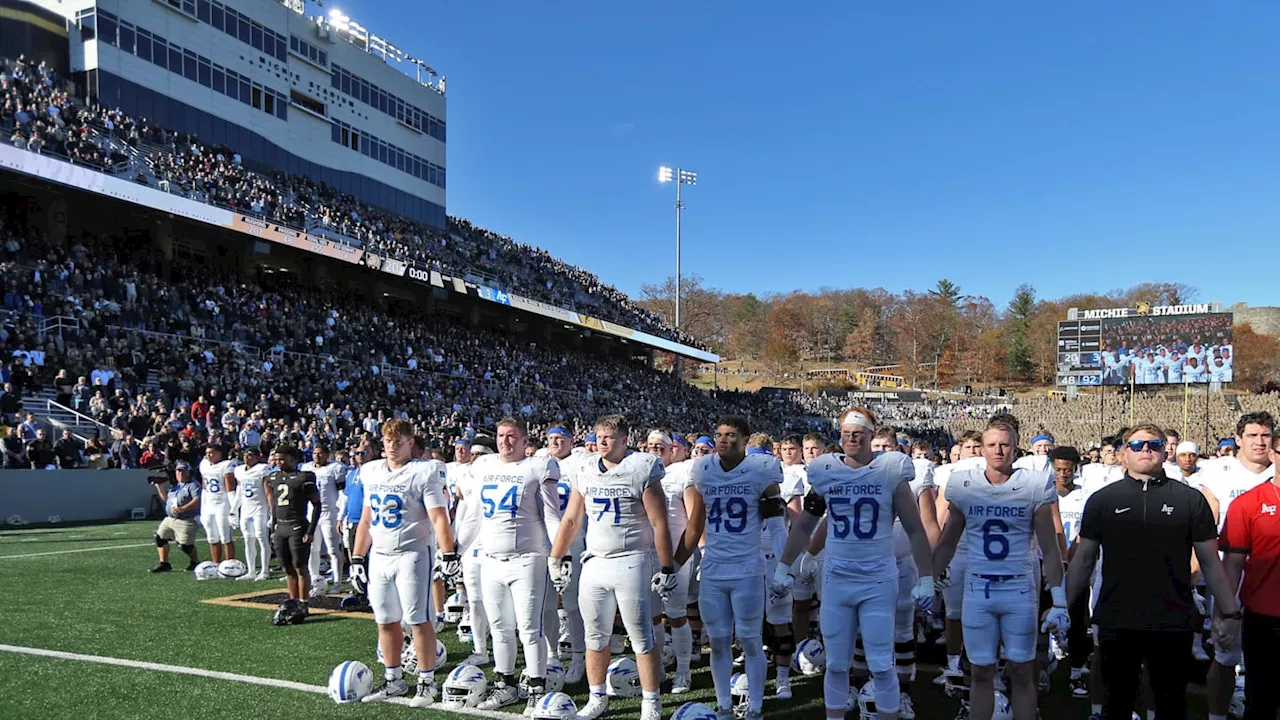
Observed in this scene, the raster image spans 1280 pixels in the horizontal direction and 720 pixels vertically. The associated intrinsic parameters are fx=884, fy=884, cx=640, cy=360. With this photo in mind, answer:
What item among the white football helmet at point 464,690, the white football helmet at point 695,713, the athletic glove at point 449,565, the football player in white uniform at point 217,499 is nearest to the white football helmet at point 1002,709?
the white football helmet at point 695,713

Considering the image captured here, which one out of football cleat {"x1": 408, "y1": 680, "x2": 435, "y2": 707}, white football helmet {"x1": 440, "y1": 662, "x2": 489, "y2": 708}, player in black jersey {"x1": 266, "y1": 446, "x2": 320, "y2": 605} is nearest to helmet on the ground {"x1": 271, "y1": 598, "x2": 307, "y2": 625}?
player in black jersey {"x1": 266, "y1": 446, "x2": 320, "y2": 605}

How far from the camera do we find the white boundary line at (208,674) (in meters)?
6.48

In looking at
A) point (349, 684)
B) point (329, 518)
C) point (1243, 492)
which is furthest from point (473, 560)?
point (1243, 492)

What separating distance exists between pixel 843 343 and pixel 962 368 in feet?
52.1

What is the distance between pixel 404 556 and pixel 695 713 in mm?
2498

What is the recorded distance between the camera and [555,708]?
6.10 meters

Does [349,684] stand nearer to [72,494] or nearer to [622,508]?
[622,508]

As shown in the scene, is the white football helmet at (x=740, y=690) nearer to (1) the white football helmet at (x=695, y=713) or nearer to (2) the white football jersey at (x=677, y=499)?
(1) the white football helmet at (x=695, y=713)

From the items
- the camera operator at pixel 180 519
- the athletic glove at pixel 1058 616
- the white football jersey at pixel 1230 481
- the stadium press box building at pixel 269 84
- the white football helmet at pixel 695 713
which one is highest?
the stadium press box building at pixel 269 84

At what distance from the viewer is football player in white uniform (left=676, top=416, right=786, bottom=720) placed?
601 centimetres

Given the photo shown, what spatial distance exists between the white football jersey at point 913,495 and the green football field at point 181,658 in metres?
1.15

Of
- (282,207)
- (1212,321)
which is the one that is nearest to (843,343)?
(1212,321)

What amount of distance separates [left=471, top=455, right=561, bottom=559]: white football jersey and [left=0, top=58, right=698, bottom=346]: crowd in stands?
2344cm

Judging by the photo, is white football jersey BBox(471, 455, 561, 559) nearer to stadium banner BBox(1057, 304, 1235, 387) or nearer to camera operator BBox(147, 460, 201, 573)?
camera operator BBox(147, 460, 201, 573)
